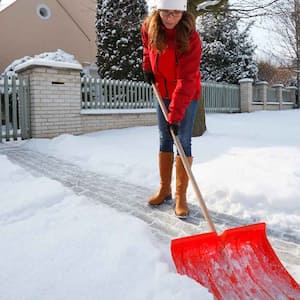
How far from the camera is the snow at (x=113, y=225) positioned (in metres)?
1.41

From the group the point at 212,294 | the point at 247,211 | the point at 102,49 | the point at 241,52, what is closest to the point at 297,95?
the point at 241,52

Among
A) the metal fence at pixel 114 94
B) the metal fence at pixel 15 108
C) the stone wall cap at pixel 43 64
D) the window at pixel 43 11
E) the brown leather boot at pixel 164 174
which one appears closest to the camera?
the brown leather boot at pixel 164 174

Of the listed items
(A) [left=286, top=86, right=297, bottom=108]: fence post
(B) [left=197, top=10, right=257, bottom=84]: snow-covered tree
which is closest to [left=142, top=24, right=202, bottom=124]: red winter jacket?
(B) [left=197, top=10, right=257, bottom=84]: snow-covered tree

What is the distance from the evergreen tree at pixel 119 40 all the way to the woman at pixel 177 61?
869cm

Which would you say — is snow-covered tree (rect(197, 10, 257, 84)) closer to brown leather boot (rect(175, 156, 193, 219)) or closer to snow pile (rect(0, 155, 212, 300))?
brown leather boot (rect(175, 156, 193, 219))

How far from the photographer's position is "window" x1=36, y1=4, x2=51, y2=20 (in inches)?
495

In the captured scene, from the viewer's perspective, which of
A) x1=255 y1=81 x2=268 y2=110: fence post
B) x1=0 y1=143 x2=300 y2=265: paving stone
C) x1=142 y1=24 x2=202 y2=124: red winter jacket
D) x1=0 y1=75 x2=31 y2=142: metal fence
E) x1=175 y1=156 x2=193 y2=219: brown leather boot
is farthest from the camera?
x1=255 y1=81 x2=268 y2=110: fence post

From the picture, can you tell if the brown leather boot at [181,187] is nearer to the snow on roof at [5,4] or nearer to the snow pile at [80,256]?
the snow pile at [80,256]

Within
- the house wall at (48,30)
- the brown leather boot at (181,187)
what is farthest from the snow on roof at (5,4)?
the brown leather boot at (181,187)

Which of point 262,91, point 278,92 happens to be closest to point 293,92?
point 278,92

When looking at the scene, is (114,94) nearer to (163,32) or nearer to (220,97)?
(163,32)

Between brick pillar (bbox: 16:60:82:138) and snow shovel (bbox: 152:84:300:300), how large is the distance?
525 cm

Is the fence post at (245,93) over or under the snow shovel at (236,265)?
over

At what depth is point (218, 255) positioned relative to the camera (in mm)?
1563
